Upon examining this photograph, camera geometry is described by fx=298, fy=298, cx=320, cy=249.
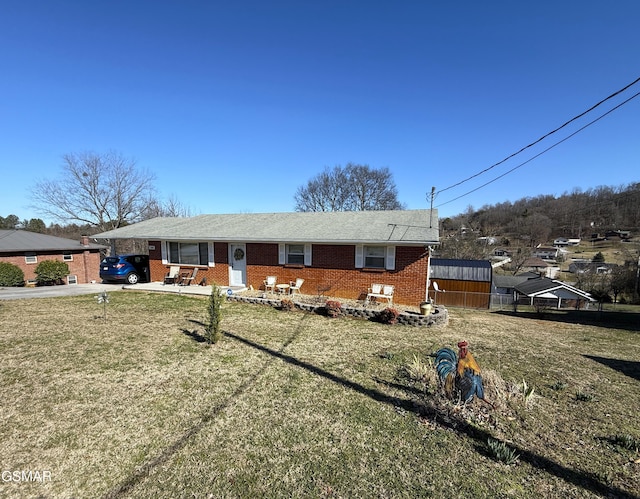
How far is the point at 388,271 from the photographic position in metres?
11.8

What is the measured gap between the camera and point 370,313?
10.5 metres

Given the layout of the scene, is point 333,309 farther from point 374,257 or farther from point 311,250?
point 311,250

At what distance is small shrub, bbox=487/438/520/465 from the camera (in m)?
3.62

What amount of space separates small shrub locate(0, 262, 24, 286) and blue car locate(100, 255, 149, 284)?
545 centimetres

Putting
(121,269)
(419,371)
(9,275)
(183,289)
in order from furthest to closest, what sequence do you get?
1. (9,275)
2. (121,269)
3. (183,289)
4. (419,371)

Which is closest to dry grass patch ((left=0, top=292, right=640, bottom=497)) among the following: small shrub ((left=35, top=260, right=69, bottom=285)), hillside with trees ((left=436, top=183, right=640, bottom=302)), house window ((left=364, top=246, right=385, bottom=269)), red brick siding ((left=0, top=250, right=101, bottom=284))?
house window ((left=364, top=246, right=385, bottom=269))

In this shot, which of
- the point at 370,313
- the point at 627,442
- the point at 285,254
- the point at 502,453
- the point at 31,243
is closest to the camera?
the point at 502,453

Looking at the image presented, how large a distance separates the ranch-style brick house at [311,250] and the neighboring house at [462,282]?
1135 centimetres

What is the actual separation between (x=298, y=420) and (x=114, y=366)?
416 centimetres

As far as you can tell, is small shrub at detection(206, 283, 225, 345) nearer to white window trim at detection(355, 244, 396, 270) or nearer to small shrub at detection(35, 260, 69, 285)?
white window trim at detection(355, 244, 396, 270)

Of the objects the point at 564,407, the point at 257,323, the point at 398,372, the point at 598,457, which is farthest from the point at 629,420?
the point at 257,323

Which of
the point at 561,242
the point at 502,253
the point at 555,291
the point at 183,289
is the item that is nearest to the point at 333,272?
the point at 183,289

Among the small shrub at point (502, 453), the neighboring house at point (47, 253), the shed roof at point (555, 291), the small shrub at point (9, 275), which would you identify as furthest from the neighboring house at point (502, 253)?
the small shrub at point (9, 275)

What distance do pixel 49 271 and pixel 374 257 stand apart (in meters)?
18.4
